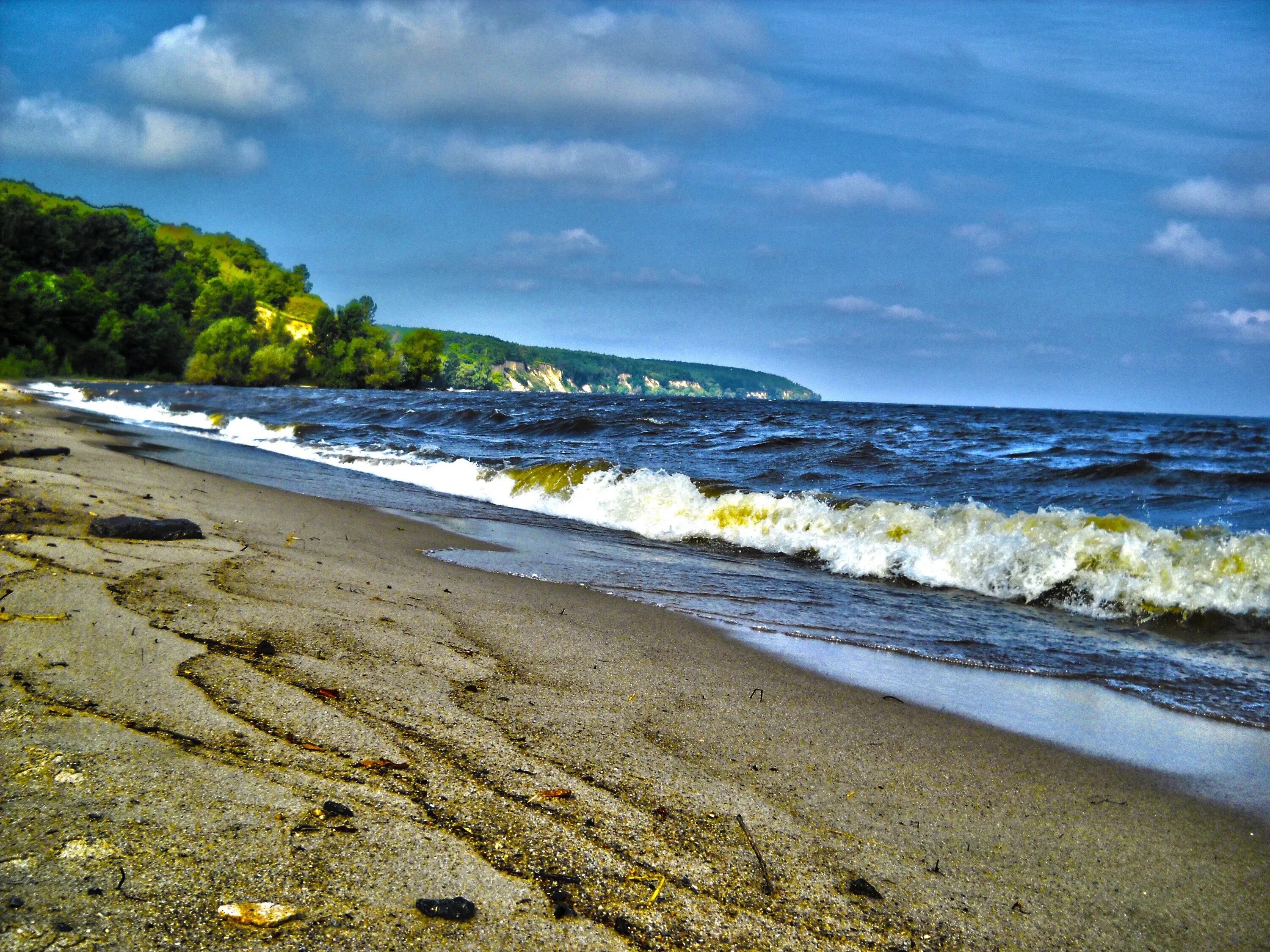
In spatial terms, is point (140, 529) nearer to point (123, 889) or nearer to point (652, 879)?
point (123, 889)

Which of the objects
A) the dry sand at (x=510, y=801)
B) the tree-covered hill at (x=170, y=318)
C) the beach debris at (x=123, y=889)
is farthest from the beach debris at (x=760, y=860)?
the tree-covered hill at (x=170, y=318)

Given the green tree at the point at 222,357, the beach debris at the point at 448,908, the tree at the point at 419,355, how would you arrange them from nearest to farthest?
the beach debris at the point at 448,908 < the green tree at the point at 222,357 < the tree at the point at 419,355

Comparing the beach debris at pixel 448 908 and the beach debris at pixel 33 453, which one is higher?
the beach debris at pixel 448 908

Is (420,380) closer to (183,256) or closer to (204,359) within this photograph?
(204,359)

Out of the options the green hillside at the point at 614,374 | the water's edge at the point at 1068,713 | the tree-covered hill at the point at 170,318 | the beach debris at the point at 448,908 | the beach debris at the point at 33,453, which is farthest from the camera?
the green hillside at the point at 614,374

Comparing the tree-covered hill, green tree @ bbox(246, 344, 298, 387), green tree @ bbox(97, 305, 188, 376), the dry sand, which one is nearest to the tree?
the tree-covered hill

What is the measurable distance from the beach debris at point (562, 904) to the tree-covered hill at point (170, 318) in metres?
58.0

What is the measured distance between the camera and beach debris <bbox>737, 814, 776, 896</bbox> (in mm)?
2045

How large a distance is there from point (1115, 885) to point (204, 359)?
76798 millimetres

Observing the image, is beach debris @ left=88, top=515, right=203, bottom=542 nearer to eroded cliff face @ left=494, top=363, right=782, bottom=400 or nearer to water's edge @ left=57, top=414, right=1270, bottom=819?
water's edge @ left=57, top=414, right=1270, bottom=819

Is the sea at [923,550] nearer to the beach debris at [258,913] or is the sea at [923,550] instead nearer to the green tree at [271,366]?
the beach debris at [258,913]

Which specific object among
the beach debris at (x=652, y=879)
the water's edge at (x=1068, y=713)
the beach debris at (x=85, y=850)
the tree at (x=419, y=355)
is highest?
the tree at (x=419, y=355)

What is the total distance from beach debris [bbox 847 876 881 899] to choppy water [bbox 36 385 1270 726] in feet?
11.1

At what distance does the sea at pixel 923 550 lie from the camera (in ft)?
15.1
